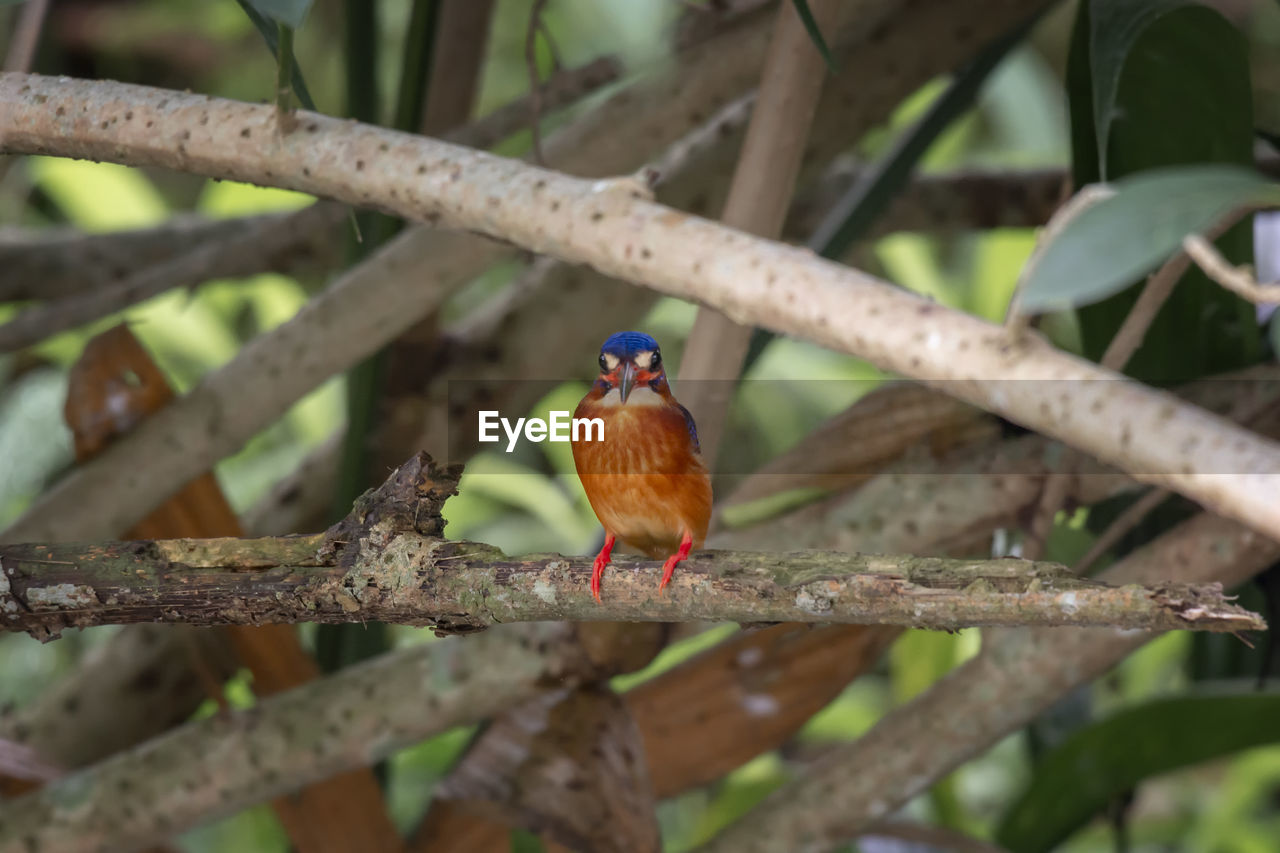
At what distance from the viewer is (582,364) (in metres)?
1.85

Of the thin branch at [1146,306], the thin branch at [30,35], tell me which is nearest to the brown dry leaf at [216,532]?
the thin branch at [30,35]

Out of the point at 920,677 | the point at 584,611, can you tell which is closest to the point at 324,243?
the point at 920,677

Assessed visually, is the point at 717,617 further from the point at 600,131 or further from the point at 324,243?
the point at 324,243

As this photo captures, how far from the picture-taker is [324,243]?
6.13 ft

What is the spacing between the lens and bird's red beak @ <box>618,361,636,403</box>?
86 cm

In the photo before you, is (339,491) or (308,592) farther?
(339,491)

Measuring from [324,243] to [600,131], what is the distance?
0.70 meters

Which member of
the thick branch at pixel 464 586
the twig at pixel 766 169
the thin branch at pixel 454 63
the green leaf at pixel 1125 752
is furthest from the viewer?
the thin branch at pixel 454 63

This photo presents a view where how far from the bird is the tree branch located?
0.17 metres

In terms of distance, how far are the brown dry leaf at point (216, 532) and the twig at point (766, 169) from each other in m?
0.54

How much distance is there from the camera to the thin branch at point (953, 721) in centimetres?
115

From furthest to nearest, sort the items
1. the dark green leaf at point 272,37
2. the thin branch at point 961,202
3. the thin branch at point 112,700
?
the thin branch at point 961,202, the thin branch at point 112,700, the dark green leaf at point 272,37

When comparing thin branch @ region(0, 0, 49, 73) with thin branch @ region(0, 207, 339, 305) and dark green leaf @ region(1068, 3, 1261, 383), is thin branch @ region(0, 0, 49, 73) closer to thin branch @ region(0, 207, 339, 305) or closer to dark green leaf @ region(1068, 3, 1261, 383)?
thin branch @ region(0, 207, 339, 305)

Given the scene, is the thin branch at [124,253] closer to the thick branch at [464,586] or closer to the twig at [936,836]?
the thick branch at [464,586]
